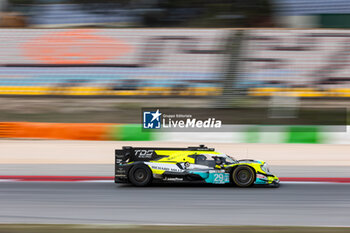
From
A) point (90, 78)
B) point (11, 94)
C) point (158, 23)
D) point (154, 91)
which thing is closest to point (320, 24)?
point (158, 23)

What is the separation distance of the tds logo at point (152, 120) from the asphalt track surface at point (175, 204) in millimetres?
8285

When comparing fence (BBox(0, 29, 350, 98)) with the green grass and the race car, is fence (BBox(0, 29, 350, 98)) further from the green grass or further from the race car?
the green grass

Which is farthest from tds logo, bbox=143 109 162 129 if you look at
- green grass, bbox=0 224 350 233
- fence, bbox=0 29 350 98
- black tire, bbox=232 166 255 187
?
green grass, bbox=0 224 350 233

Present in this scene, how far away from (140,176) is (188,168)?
948 millimetres

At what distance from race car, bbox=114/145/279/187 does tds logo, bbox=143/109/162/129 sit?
8.38 m

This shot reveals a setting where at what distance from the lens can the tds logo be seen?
60.2 ft

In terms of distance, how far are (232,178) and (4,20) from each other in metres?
30.3

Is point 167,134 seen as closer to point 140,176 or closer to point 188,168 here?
point 140,176

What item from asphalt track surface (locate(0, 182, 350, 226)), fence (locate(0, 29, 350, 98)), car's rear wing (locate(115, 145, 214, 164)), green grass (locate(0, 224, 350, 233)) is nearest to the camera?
green grass (locate(0, 224, 350, 233))

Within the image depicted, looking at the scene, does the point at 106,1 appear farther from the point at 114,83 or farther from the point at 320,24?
the point at 320,24

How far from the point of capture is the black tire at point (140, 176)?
9.45 meters

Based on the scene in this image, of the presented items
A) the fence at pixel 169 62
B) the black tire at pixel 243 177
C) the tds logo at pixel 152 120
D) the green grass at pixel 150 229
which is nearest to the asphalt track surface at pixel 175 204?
the black tire at pixel 243 177

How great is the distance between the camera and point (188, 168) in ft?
30.6

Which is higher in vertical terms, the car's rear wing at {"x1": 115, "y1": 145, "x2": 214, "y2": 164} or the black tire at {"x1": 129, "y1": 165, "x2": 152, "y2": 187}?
the car's rear wing at {"x1": 115, "y1": 145, "x2": 214, "y2": 164}
